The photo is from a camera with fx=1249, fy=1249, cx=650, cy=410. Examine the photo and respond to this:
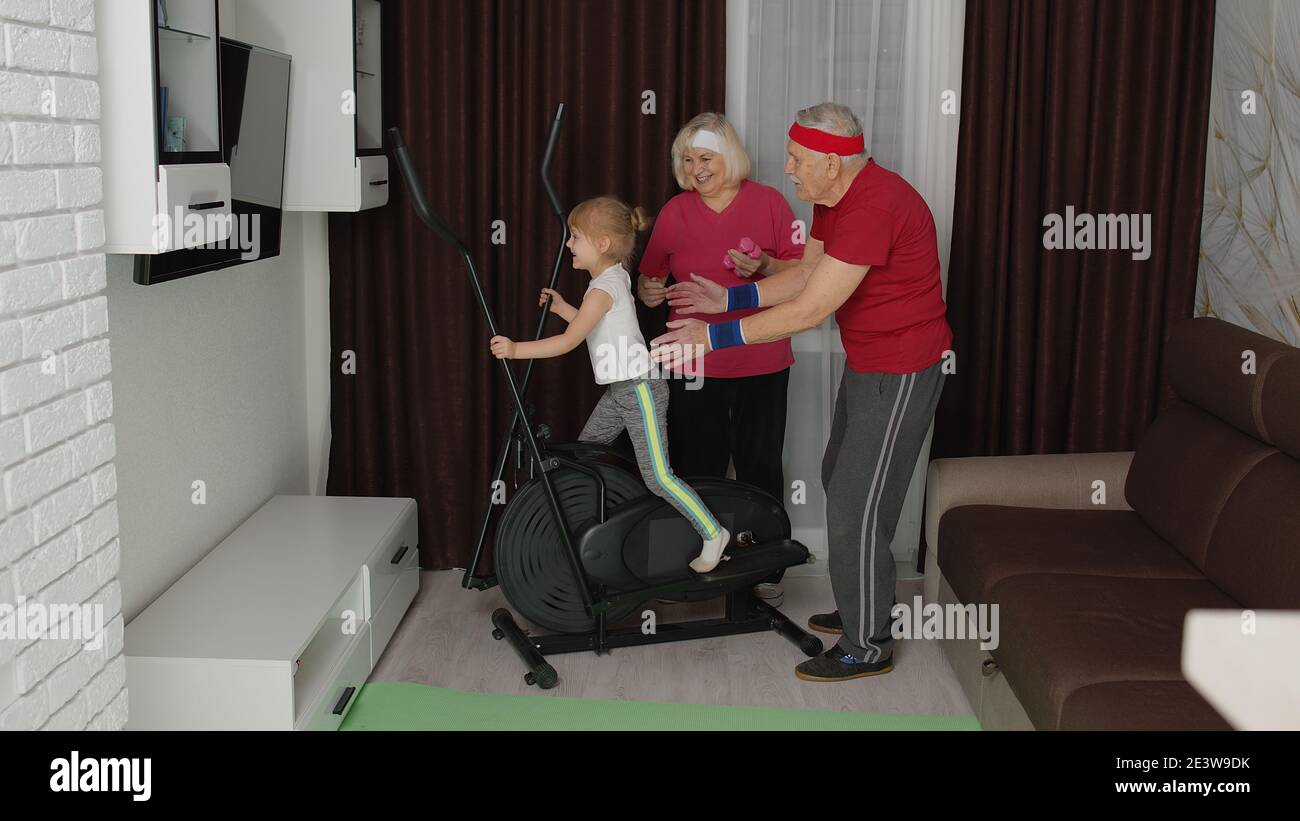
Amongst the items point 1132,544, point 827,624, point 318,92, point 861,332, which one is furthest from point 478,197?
point 1132,544

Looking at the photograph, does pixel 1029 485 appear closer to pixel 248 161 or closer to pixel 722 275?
pixel 722 275

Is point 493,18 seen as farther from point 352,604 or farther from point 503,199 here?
point 352,604

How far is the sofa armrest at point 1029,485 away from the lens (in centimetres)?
353

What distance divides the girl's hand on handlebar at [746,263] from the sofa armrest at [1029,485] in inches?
30.8

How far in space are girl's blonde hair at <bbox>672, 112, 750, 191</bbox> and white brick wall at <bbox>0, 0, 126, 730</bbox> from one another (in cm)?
184

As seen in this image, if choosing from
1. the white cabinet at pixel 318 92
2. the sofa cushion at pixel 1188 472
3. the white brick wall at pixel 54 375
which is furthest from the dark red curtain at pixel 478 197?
the white brick wall at pixel 54 375

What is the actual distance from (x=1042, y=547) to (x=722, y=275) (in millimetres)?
1214

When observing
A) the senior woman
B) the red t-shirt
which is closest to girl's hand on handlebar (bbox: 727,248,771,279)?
the senior woman

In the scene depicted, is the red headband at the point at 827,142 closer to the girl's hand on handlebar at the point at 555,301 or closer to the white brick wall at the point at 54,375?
the girl's hand on handlebar at the point at 555,301

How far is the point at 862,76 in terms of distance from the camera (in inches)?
156

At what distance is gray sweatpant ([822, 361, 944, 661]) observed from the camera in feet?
10.4

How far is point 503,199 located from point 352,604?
1.39 meters

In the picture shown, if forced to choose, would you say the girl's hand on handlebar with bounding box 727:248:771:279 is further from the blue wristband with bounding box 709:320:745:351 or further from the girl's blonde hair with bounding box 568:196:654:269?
the blue wristband with bounding box 709:320:745:351
